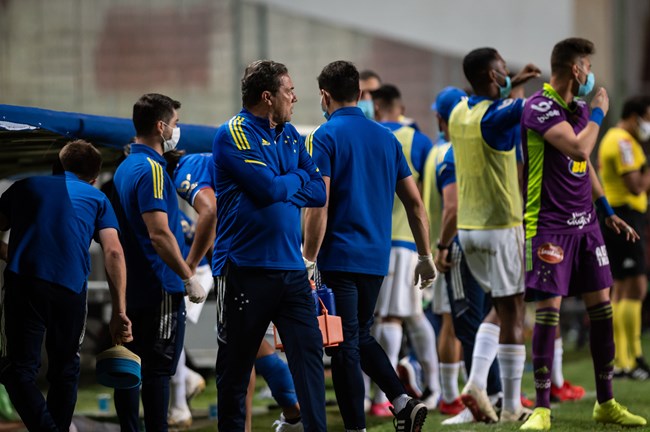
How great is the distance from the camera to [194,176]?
7285mm

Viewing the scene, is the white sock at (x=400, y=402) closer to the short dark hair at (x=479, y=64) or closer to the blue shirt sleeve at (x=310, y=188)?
the blue shirt sleeve at (x=310, y=188)

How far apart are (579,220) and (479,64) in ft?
3.77

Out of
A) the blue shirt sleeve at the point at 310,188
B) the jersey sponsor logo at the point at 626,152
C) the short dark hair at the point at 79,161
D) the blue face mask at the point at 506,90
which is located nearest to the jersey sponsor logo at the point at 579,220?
the blue face mask at the point at 506,90

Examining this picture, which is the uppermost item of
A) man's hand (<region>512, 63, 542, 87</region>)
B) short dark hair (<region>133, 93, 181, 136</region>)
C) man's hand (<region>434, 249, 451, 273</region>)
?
man's hand (<region>512, 63, 542, 87</region>)

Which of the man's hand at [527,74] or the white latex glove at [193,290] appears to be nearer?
the white latex glove at [193,290]

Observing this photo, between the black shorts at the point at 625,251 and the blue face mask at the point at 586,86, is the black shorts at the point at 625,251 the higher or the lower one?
the lower one

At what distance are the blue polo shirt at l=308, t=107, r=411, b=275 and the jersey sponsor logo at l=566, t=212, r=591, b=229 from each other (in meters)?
1.21

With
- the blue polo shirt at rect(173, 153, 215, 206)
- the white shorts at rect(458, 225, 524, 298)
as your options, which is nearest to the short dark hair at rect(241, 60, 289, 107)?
the blue polo shirt at rect(173, 153, 215, 206)

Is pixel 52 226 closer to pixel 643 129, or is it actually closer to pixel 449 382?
pixel 449 382

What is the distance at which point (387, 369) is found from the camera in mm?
6582

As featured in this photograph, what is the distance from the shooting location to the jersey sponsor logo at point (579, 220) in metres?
7.12

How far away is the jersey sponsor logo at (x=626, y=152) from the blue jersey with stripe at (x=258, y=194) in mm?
5815

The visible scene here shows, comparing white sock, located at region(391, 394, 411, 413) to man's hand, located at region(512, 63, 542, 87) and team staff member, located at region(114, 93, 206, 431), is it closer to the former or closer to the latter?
team staff member, located at region(114, 93, 206, 431)

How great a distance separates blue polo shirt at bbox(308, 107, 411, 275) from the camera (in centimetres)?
641
